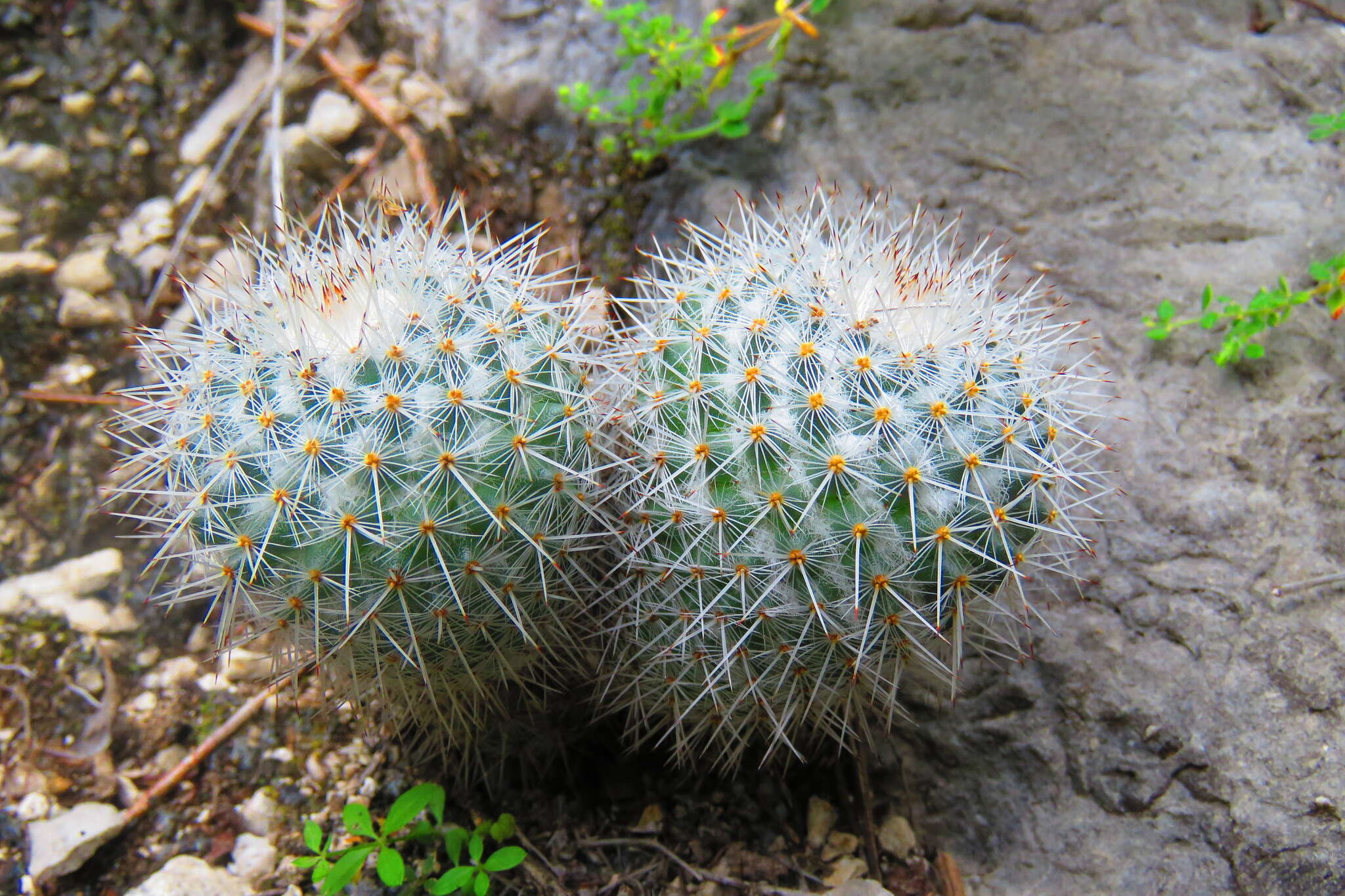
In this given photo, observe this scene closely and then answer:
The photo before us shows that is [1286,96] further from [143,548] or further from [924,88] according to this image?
[143,548]

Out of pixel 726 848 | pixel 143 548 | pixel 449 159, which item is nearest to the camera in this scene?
pixel 726 848

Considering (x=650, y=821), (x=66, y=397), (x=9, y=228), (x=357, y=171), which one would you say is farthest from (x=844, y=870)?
(x=9, y=228)

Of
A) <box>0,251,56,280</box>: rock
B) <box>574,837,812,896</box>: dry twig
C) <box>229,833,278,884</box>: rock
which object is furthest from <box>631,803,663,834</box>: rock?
<box>0,251,56,280</box>: rock

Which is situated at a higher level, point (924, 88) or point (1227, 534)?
point (924, 88)

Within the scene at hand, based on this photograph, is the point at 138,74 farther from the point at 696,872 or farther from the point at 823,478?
the point at 696,872

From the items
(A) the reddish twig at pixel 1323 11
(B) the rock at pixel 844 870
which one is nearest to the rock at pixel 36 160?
(B) the rock at pixel 844 870

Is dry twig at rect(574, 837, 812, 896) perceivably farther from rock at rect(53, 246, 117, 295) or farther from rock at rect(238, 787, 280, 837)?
rock at rect(53, 246, 117, 295)

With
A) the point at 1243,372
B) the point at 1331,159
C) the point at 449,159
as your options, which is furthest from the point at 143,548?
the point at 1331,159
